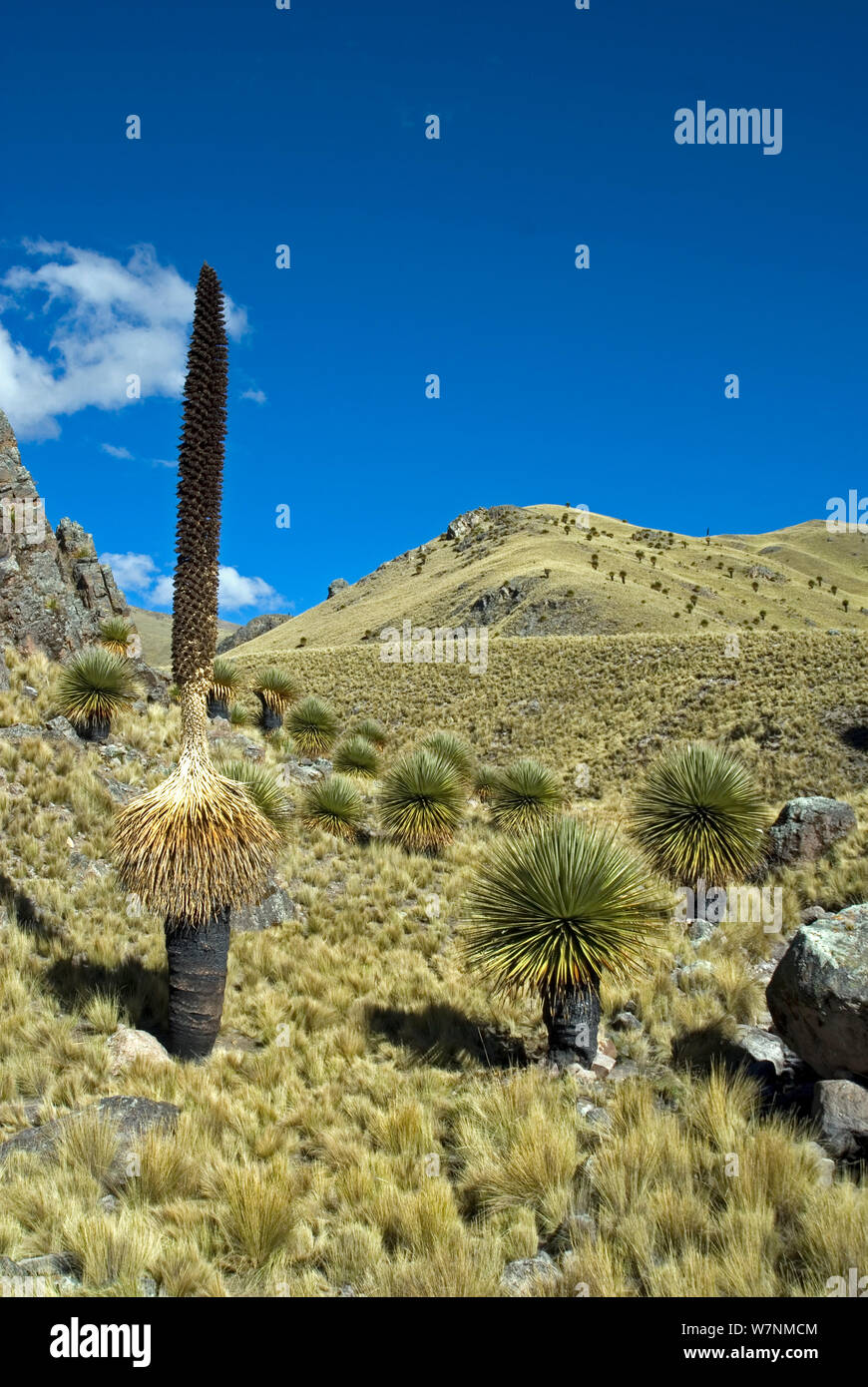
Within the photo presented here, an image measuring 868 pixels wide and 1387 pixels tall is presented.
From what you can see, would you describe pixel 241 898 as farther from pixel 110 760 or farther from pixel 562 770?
pixel 562 770

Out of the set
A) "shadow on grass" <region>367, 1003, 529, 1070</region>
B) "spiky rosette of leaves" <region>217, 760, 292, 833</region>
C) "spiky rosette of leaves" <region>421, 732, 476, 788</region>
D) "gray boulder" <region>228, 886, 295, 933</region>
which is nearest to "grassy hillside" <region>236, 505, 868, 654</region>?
"spiky rosette of leaves" <region>421, 732, 476, 788</region>

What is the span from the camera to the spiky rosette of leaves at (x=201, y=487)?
22.3 ft

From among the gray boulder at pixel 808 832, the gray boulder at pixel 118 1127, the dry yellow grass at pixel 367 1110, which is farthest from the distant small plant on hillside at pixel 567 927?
the gray boulder at pixel 808 832

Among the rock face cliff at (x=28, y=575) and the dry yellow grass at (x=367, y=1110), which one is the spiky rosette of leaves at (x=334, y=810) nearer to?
the dry yellow grass at (x=367, y=1110)

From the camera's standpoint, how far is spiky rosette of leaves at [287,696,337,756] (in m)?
22.0

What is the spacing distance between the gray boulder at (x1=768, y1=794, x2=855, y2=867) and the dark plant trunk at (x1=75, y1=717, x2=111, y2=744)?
42.6ft

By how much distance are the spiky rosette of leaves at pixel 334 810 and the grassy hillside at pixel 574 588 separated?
41.4 meters

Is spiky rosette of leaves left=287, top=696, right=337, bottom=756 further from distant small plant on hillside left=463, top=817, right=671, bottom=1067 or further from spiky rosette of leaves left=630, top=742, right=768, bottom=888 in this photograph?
distant small plant on hillside left=463, top=817, right=671, bottom=1067

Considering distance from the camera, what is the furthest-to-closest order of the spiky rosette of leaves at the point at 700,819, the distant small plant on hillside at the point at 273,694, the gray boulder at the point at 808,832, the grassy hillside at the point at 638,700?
the grassy hillside at the point at 638,700
the distant small plant on hillside at the point at 273,694
the gray boulder at the point at 808,832
the spiky rosette of leaves at the point at 700,819

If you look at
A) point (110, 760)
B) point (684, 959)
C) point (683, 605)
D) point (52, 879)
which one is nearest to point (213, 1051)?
point (52, 879)
